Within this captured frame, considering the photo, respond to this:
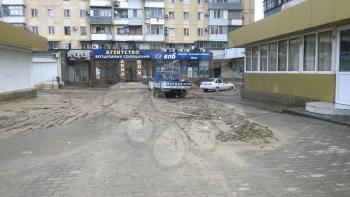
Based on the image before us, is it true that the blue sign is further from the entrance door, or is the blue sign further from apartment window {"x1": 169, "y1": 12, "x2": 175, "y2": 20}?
the entrance door

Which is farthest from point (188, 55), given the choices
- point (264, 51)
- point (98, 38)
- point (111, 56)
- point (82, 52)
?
point (264, 51)

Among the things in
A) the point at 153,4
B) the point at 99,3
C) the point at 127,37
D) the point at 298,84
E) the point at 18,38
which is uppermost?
the point at 153,4

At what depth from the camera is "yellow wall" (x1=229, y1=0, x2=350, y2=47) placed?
11.7 meters

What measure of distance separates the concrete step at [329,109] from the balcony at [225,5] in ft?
194

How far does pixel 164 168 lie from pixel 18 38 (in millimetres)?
17065

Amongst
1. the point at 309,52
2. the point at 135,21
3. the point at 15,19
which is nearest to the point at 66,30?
the point at 15,19

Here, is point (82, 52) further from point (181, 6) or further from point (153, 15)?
point (181, 6)

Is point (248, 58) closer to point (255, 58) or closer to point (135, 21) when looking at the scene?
point (255, 58)

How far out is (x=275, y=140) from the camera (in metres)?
8.91

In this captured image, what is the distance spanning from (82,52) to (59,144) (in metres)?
51.1

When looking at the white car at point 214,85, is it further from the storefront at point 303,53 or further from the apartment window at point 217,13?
the apartment window at point 217,13

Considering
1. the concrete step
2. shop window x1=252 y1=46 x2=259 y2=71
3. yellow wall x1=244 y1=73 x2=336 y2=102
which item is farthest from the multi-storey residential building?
the concrete step

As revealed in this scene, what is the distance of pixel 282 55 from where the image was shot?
18109 millimetres

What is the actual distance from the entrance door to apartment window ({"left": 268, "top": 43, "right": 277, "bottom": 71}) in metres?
5.94
